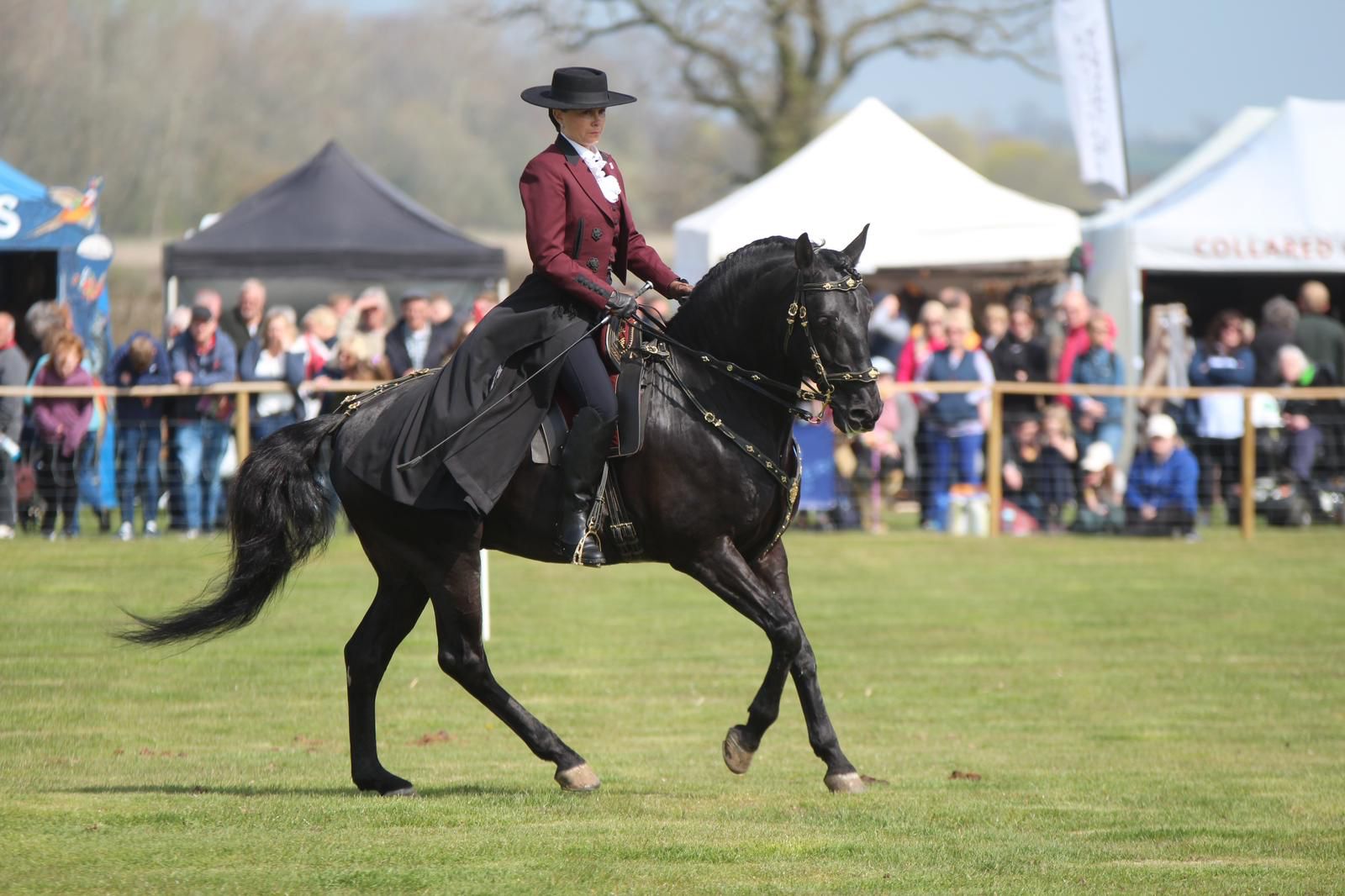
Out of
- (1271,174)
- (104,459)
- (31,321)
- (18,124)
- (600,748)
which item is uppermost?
(18,124)

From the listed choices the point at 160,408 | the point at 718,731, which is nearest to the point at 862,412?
the point at 718,731

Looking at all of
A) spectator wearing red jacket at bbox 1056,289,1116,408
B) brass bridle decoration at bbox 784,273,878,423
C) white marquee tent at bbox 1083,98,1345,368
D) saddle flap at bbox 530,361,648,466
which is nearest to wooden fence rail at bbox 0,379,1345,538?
spectator wearing red jacket at bbox 1056,289,1116,408

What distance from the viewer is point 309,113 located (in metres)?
77.8

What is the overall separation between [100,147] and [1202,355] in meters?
36.6

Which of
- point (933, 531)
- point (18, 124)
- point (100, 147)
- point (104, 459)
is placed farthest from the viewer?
point (100, 147)

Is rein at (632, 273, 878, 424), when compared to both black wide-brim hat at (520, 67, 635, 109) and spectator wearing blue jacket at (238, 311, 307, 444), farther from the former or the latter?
spectator wearing blue jacket at (238, 311, 307, 444)

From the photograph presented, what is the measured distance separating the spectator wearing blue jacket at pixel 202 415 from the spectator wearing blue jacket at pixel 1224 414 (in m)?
9.45

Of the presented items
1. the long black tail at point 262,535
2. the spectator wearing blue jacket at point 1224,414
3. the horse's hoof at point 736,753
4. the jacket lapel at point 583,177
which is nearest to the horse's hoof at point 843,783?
the horse's hoof at point 736,753

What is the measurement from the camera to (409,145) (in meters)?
84.9

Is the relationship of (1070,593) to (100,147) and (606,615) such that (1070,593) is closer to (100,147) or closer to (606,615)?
(606,615)

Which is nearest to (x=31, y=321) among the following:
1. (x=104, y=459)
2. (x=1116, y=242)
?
(x=104, y=459)

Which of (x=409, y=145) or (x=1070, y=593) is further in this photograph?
(x=409, y=145)

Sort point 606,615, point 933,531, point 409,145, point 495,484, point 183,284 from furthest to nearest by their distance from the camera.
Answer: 1. point 409,145
2. point 183,284
3. point 933,531
4. point 606,615
5. point 495,484

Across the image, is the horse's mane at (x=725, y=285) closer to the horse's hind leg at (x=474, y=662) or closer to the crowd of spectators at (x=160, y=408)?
the horse's hind leg at (x=474, y=662)
